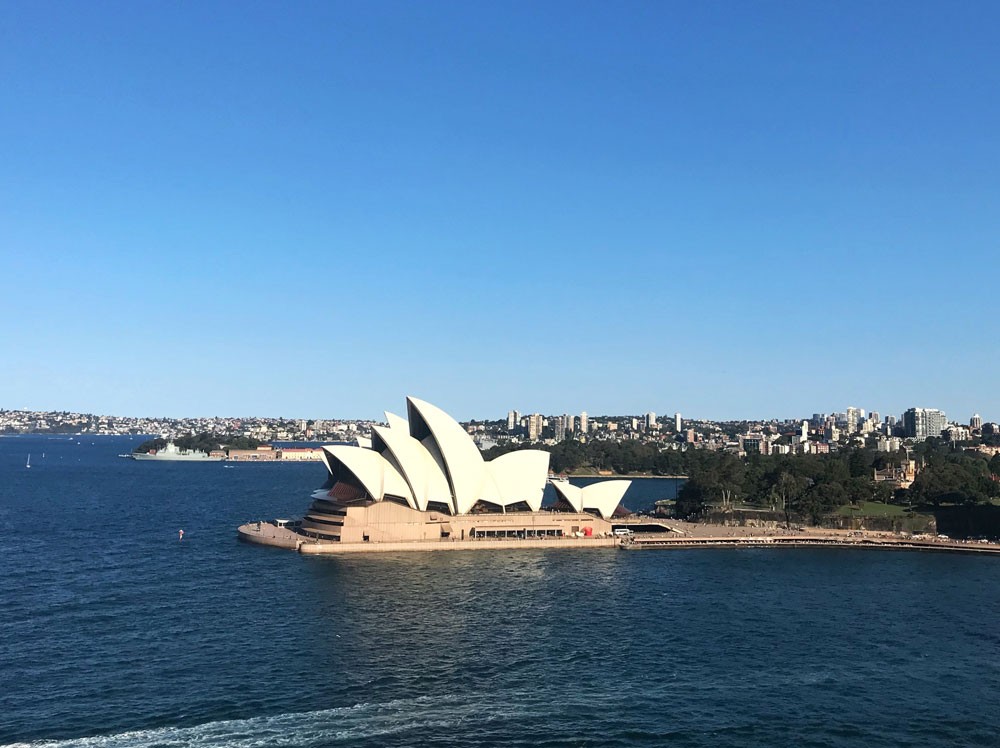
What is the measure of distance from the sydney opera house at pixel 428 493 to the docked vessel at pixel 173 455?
13328cm

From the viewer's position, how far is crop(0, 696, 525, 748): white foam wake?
2472 centimetres

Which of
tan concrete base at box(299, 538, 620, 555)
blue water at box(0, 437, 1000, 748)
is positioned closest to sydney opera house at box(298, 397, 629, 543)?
tan concrete base at box(299, 538, 620, 555)

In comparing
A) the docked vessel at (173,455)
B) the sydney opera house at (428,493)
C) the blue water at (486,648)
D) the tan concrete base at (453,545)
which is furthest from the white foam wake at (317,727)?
the docked vessel at (173,455)

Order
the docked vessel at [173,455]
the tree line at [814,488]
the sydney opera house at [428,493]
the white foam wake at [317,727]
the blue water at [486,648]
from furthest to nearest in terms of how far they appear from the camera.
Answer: the docked vessel at [173,455] → the tree line at [814,488] → the sydney opera house at [428,493] → the blue water at [486,648] → the white foam wake at [317,727]

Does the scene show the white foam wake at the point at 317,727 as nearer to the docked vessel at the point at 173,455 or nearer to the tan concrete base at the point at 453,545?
the tan concrete base at the point at 453,545

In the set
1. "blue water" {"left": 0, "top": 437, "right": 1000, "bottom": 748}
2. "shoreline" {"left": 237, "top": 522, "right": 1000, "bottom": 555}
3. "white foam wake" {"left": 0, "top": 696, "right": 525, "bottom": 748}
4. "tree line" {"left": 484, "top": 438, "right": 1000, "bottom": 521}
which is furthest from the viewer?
"tree line" {"left": 484, "top": 438, "right": 1000, "bottom": 521}

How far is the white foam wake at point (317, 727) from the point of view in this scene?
81.1 feet

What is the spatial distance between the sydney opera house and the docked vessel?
13328cm

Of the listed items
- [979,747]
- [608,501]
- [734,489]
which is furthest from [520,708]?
[734,489]

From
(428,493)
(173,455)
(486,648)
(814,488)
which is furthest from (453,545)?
(173,455)

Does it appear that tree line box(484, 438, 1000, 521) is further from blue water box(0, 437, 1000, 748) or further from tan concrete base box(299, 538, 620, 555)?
tan concrete base box(299, 538, 620, 555)

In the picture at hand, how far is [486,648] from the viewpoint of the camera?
3466 centimetres

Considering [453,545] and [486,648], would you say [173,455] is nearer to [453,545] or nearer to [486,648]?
[453,545]

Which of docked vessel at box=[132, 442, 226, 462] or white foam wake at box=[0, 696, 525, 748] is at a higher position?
docked vessel at box=[132, 442, 226, 462]
